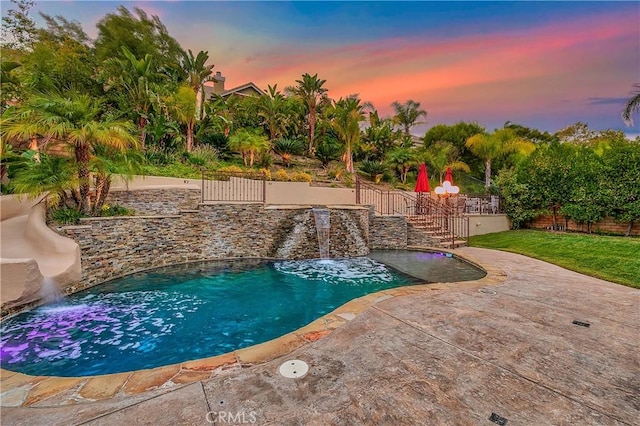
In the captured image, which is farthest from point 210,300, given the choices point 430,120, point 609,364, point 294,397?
point 430,120

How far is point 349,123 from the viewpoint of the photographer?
62.7ft

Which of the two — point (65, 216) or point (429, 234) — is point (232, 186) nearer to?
point (65, 216)

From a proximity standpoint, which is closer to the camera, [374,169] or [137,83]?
[137,83]

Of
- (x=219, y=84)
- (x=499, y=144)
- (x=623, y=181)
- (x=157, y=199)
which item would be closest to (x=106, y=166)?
(x=157, y=199)

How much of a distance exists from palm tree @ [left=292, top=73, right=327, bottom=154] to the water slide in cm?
1650

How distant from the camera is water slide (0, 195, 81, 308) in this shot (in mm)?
4660

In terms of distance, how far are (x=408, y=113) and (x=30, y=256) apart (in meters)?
27.1

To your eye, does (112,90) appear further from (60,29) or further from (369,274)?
(369,274)

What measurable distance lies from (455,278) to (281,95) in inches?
714

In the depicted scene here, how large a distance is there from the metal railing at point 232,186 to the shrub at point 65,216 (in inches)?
189

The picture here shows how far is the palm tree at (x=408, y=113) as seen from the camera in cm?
2572

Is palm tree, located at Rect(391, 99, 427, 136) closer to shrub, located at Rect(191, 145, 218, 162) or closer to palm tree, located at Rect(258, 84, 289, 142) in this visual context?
palm tree, located at Rect(258, 84, 289, 142)

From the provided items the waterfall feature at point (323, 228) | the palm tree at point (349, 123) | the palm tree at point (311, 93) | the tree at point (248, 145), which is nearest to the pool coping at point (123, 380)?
the waterfall feature at point (323, 228)

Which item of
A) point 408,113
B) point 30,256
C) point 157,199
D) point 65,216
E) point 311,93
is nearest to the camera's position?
point 30,256
